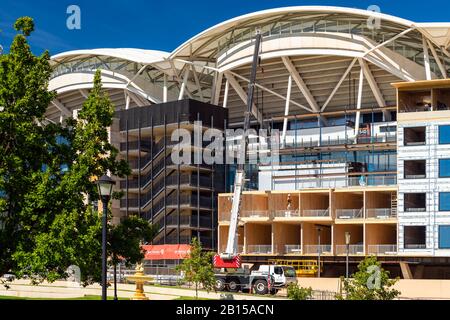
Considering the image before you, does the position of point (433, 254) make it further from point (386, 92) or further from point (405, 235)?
point (386, 92)

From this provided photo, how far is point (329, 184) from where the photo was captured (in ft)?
299

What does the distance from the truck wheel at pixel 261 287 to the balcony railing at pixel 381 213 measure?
60.8 ft

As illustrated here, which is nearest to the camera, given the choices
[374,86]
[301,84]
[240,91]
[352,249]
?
[352,249]

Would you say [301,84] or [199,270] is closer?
[199,270]

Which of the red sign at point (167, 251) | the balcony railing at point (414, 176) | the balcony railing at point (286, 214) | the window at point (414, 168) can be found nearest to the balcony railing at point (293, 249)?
the balcony railing at point (286, 214)

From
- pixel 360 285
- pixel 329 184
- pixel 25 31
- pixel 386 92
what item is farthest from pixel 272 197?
pixel 25 31

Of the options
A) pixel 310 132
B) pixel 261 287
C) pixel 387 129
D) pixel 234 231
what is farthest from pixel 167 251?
pixel 261 287

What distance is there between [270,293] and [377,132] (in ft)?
124

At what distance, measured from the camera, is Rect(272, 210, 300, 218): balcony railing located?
Answer: 8475cm

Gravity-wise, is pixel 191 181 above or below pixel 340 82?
below

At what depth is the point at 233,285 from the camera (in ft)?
220

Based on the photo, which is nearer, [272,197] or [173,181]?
[272,197]

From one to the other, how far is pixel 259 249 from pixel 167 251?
13.1 meters

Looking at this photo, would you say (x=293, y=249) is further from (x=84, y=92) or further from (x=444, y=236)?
(x=84, y=92)
